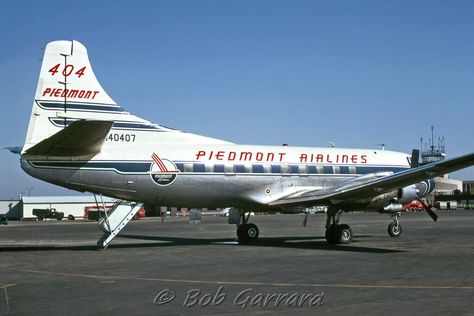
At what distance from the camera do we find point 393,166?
29953 mm

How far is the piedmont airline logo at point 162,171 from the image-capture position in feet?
76.2

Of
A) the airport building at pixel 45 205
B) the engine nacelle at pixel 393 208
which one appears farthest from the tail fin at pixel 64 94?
the airport building at pixel 45 205

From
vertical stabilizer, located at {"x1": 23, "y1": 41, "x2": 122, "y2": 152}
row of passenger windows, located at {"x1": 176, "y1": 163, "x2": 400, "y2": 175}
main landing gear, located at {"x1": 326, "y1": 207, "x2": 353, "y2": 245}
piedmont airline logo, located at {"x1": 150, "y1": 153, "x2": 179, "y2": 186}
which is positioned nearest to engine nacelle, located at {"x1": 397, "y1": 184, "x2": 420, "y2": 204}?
main landing gear, located at {"x1": 326, "y1": 207, "x2": 353, "y2": 245}

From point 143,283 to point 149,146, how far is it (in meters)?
11.1

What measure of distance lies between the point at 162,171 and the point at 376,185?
8.74 m

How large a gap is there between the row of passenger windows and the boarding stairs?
280 centimetres

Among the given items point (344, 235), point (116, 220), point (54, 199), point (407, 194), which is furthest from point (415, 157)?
point (54, 199)

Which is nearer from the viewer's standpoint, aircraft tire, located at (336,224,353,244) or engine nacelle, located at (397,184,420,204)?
aircraft tire, located at (336,224,353,244)

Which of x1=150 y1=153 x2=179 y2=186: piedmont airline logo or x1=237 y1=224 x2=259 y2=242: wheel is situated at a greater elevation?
x1=150 y1=153 x2=179 y2=186: piedmont airline logo

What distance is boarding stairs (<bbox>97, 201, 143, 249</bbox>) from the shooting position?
23391mm

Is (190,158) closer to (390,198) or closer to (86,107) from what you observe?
(86,107)

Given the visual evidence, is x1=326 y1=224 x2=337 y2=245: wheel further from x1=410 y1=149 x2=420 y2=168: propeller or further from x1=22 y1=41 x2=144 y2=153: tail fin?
x1=22 y1=41 x2=144 y2=153: tail fin

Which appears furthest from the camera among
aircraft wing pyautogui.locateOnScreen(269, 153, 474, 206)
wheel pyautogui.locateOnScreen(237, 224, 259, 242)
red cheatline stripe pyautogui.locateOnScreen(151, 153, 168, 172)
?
wheel pyautogui.locateOnScreen(237, 224, 259, 242)

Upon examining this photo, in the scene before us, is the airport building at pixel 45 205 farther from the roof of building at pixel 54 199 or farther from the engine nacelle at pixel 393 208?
the engine nacelle at pixel 393 208
